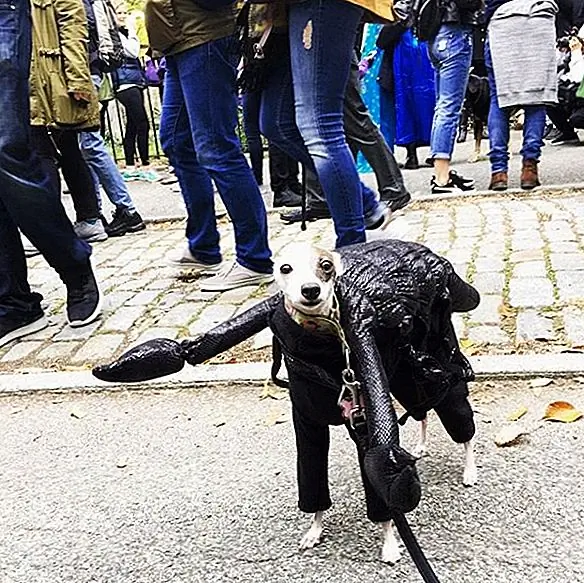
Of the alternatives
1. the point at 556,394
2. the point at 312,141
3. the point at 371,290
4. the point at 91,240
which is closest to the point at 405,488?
the point at 371,290

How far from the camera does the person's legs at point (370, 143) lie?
15.9 ft

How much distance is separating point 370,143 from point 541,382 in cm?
235

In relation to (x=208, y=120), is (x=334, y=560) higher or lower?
lower

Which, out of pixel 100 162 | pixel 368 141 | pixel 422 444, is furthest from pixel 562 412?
pixel 100 162

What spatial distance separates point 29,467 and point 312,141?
6.14 feet

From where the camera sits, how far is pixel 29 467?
2.85 metres

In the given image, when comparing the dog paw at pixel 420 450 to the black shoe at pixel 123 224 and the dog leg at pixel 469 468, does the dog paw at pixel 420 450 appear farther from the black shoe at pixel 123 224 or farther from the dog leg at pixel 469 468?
the black shoe at pixel 123 224


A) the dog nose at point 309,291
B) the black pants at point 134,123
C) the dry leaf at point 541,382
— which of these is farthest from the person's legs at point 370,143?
the black pants at point 134,123

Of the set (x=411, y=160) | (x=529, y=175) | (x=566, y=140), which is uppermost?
(x=529, y=175)

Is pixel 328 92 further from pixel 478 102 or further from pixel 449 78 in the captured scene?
pixel 478 102

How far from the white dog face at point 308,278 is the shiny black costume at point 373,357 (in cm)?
7

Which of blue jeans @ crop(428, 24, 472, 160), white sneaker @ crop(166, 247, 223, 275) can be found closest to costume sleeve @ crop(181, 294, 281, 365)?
white sneaker @ crop(166, 247, 223, 275)

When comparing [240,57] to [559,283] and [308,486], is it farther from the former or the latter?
[308,486]

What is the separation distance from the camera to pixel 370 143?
501 centimetres
